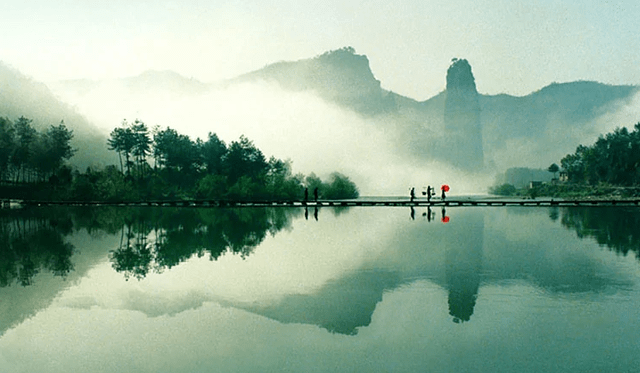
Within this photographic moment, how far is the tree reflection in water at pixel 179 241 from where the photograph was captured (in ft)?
89.8

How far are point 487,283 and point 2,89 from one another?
21444 cm

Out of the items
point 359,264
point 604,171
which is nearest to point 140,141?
point 359,264

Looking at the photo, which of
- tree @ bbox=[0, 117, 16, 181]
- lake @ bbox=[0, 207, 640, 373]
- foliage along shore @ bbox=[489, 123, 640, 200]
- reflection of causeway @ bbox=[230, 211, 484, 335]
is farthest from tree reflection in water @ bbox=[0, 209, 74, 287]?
foliage along shore @ bbox=[489, 123, 640, 200]

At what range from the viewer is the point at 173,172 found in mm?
110562

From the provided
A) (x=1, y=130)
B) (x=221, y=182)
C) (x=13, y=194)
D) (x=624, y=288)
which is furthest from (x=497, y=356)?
(x=1, y=130)

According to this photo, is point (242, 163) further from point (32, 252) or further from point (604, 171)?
point (604, 171)

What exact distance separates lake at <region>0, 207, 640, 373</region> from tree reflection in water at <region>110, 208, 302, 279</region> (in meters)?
0.30

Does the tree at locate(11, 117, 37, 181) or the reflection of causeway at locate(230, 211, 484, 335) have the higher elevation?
the tree at locate(11, 117, 37, 181)

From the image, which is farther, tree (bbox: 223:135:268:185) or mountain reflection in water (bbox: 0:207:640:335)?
tree (bbox: 223:135:268:185)

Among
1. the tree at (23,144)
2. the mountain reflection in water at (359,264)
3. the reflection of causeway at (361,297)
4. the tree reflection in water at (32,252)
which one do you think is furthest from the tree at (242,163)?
the reflection of causeway at (361,297)

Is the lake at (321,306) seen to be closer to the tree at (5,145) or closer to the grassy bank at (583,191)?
the tree at (5,145)

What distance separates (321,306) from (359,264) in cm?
894

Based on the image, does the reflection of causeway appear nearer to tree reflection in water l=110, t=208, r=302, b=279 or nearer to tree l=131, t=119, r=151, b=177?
tree reflection in water l=110, t=208, r=302, b=279

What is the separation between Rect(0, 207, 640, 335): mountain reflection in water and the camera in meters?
17.9
